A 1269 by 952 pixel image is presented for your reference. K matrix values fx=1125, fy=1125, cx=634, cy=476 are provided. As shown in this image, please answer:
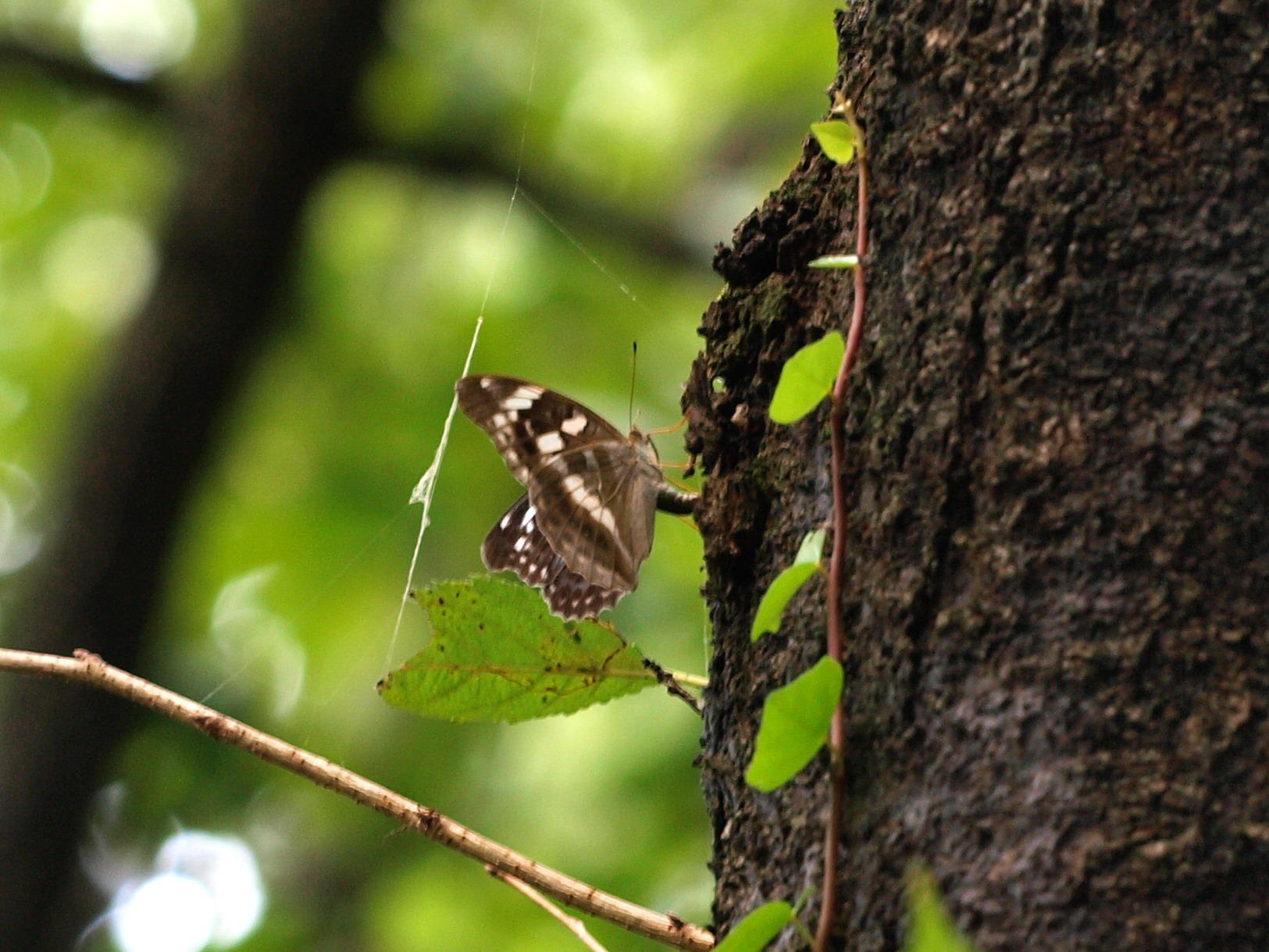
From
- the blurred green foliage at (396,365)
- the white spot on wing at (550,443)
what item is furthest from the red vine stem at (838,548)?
the blurred green foliage at (396,365)

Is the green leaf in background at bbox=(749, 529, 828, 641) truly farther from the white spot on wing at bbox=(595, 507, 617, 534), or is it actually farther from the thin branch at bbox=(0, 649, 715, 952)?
the white spot on wing at bbox=(595, 507, 617, 534)

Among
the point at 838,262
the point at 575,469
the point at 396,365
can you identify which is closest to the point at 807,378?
the point at 838,262

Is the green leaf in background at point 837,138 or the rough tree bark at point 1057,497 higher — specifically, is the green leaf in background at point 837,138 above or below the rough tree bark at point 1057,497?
above

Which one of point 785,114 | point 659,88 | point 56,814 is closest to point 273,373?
point 56,814

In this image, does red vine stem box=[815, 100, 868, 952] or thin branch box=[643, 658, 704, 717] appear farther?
thin branch box=[643, 658, 704, 717]

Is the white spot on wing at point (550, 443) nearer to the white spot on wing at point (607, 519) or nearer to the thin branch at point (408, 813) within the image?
the white spot on wing at point (607, 519)

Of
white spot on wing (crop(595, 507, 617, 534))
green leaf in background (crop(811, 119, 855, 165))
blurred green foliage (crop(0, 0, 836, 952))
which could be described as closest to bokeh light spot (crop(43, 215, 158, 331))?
blurred green foliage (crop(0, 0, 836, 952))
